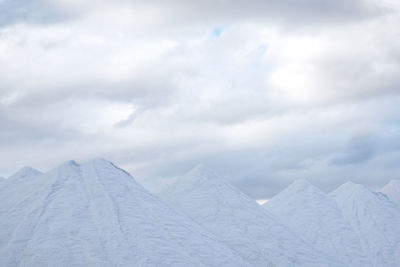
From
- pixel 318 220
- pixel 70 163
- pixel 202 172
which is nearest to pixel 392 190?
pixel 318 220

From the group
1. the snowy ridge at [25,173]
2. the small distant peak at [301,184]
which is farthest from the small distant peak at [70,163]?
the small distant peak at [301,184]

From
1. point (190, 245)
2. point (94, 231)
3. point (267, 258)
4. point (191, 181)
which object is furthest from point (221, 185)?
point (94, 231)

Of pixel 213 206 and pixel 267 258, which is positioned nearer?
pixel 267 258

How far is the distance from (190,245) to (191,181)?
16.0 metres

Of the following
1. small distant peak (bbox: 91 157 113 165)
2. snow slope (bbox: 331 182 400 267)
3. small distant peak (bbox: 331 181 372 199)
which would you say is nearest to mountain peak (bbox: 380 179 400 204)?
small distant peak (bbox: 331 181 372 199)

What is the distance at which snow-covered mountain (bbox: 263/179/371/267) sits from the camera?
56.0 m

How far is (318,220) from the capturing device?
199 ft

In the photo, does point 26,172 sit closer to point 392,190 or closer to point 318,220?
point 318,220

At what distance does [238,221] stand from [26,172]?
69.2ft

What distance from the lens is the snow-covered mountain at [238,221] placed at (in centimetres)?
4700

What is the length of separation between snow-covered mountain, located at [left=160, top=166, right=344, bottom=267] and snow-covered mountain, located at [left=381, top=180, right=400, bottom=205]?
128ft

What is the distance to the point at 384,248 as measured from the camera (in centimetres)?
5784

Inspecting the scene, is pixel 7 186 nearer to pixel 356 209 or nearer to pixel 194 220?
pixel 194 220

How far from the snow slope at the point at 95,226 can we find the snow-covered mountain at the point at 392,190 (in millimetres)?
50137
